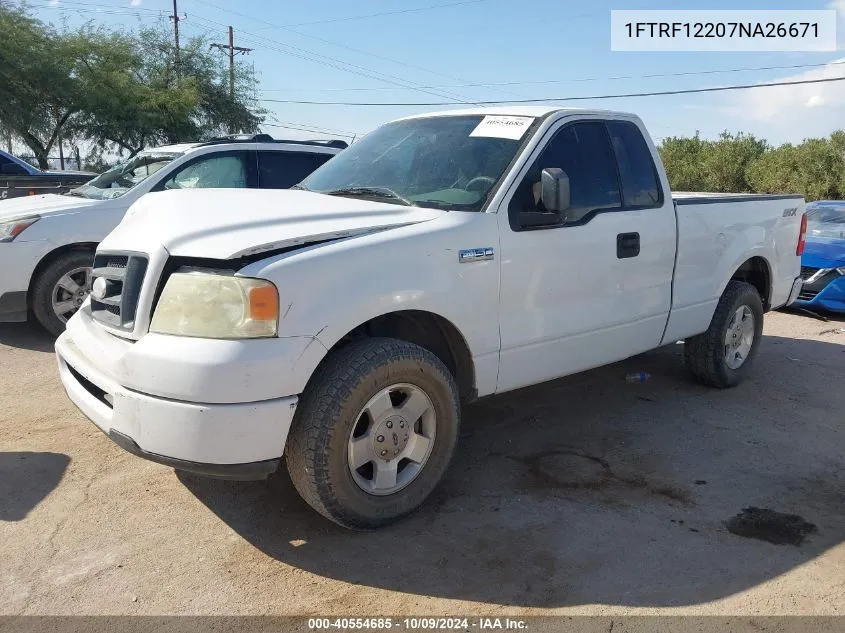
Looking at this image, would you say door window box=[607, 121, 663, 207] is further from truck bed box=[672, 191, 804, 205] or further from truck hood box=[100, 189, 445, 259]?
truck hood box=[100, 189, 445, 259]

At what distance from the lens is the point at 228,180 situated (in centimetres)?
725

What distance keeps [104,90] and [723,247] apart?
29.4 m

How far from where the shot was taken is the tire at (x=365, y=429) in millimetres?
3006

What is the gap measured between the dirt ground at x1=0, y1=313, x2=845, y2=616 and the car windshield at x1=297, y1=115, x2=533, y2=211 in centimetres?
153

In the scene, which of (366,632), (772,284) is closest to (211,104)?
(772,284)

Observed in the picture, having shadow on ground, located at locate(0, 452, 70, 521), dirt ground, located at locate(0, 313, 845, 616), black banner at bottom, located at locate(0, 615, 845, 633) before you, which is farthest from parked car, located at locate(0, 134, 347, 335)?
black banner at bottom, located at locate(0, 615, 845, 633)

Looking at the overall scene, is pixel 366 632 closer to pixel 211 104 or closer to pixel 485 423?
pixel 485 423

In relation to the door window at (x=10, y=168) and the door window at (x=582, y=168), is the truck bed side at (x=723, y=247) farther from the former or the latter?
the door window at (x=10, y=168)

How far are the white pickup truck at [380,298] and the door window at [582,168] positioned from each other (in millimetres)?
14

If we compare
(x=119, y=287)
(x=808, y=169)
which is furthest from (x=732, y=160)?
(x=119, y=287)

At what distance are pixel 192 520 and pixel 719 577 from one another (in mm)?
2342

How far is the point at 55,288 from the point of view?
6.44 metres

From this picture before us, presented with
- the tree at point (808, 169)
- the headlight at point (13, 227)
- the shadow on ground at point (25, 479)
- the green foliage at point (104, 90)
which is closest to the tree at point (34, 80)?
the green foliage at point (104, 90)

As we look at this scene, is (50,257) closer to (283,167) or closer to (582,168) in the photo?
(283,167)
